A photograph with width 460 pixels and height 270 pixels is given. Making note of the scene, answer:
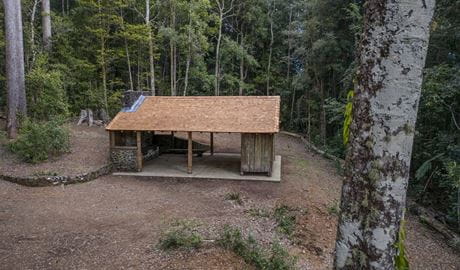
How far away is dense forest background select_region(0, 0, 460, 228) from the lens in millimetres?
10867

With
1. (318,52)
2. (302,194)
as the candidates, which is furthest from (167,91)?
(302,194)

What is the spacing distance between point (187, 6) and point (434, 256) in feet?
55.8

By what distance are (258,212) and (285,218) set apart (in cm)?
71

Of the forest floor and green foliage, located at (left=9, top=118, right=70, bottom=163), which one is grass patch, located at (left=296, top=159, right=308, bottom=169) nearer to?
the forest floor

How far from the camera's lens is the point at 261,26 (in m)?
24.9

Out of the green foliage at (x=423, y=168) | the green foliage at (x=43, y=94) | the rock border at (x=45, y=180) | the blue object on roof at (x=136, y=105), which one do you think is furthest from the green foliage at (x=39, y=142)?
the green foliage at (x=423, y=168)

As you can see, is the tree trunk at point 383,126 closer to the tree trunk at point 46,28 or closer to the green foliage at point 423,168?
the green foliage at point 423,168

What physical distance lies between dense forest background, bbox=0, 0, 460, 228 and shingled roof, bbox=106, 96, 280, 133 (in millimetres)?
3342

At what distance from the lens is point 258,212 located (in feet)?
29.0

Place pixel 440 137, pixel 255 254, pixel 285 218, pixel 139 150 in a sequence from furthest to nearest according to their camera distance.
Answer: pixel 139 150
pixel 440 137
pixel 285 218
pixel 255 254

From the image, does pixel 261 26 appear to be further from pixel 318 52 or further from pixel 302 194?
pixel 302 194

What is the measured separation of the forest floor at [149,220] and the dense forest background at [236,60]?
3.68m

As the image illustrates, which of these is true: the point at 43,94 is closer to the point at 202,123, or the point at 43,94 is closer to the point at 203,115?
the point at 203,115

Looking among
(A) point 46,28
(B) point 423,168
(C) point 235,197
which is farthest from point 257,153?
(A) point 46,28
